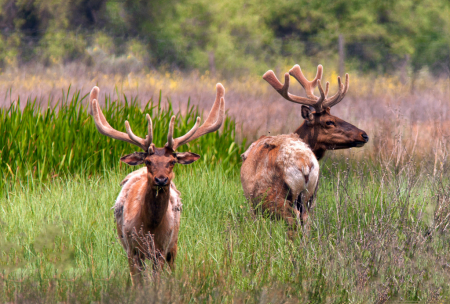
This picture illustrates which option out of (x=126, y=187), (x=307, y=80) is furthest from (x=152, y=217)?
(x=307, y=80)

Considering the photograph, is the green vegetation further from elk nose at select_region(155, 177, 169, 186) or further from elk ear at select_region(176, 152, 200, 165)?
elk nose at select_region(155, 177, 169, 186)

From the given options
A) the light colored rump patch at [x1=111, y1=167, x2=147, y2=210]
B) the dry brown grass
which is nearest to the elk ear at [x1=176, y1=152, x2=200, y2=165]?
the light colored rump patch at [x1=111, y1=167, x2=147, y2=210]

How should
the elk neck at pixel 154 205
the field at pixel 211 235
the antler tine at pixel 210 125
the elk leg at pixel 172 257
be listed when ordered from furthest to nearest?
the antler tine at pixel 210 125
the elk leg at pixel 172 257
the elk neck at pixel 154 205
the field at pixel 211 235

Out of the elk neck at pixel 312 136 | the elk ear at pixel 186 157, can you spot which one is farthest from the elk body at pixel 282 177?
the elk ear at pixel 186 157

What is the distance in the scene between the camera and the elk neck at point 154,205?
403 cm

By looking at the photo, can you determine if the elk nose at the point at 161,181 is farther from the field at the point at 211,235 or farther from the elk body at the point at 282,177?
the elk body at the point at 282,177

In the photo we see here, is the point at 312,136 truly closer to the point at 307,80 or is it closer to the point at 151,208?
the point at 307,80

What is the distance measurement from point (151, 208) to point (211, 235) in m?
1.19

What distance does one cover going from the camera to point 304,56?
2503cm

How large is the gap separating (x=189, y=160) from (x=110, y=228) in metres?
1.45

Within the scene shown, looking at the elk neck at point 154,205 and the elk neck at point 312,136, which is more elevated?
the elk neck at point 312,136

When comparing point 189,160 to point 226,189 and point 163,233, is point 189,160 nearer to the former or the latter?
point 163,233

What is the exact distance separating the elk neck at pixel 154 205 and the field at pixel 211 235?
0.41 meters

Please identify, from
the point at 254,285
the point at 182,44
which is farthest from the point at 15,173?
the point at 182,44
